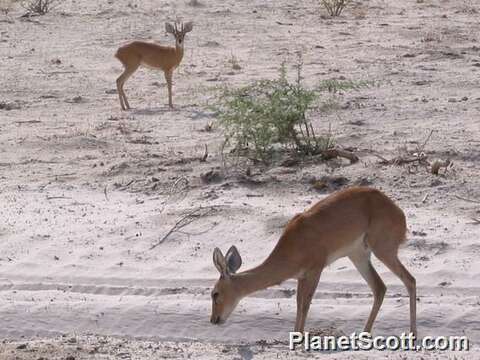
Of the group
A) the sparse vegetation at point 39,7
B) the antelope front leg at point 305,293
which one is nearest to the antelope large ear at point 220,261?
the antelope front leg at point 305,293

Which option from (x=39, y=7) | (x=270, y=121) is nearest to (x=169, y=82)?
(x=270, y=121)

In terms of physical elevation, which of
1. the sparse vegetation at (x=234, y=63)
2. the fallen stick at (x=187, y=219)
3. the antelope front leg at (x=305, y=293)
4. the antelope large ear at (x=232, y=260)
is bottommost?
the sparse vegetation at (x=234, y=63)

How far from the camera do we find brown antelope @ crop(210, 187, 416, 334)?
794 cm

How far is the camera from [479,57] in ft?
54.4

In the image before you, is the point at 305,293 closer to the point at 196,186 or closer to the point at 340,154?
the point at 196,186

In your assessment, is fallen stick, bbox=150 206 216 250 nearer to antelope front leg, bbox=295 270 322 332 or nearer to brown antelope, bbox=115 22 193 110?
antelope front leg, bbox=295 270 322 332

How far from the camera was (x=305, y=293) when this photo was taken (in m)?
7.96

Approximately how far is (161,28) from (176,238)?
1004cm

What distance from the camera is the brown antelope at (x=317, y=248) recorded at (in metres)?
7.94

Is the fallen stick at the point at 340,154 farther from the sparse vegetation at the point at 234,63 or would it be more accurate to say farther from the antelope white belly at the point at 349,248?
the sparse vegetation at the point at 234,63

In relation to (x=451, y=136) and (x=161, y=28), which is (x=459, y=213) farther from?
(x=161, y=28)

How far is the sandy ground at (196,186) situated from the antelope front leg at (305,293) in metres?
0.27

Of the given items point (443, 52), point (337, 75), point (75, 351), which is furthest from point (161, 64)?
point (75, 351)

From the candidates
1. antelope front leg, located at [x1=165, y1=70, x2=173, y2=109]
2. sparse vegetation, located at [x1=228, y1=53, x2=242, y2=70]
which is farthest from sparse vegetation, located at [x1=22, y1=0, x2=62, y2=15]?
antelope front leg, located at [x1=165, y1=70, x2=173, y2=109]
